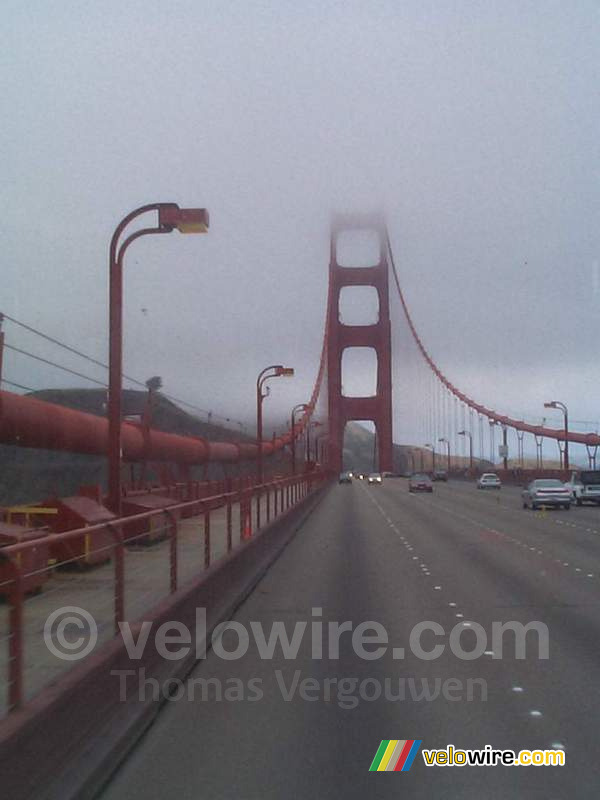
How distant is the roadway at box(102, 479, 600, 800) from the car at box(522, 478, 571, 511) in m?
26.0

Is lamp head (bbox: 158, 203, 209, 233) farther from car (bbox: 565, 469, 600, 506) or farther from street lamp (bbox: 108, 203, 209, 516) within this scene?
car (bbox: 565, 469, 600, 506)

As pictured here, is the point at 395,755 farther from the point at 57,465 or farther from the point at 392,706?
the point at 57,465

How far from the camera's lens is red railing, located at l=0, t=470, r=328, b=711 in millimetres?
5648

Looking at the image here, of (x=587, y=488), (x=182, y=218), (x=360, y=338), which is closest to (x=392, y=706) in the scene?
(x=182, y=218)

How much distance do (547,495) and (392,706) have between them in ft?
117

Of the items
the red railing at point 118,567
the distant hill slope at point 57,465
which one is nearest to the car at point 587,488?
the distant hill slope at point 57,465

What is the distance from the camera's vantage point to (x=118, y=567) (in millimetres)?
8164

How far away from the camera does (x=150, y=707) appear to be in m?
7.59

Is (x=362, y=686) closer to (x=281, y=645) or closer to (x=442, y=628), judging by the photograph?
(x=281, y=645)

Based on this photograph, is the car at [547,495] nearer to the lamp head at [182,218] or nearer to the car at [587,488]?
the car at [587,488]

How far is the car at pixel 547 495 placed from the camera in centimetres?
4231

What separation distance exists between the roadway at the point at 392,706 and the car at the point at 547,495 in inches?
1024

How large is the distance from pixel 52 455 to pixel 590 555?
1766cm

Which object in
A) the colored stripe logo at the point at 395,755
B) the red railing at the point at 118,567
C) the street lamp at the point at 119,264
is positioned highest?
the street lamp at the point at 119,264
